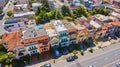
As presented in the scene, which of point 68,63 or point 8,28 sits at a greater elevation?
point 8,28

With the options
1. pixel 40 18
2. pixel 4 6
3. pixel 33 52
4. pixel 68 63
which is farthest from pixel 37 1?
pixel 68 63

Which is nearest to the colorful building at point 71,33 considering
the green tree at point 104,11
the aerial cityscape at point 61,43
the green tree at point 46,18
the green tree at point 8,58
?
the aerial cityscape at point 61,43

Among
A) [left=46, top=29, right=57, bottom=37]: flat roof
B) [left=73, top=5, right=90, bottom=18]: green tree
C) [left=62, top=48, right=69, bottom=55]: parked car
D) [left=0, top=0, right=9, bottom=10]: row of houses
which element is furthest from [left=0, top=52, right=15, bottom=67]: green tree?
[left=0, top=0, right=9, bottom=10]: row of houses

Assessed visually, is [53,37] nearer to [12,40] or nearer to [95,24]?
[12,40]

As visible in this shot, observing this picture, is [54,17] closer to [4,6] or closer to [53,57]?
[53,57]

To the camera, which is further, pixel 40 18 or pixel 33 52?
pixel 40 18

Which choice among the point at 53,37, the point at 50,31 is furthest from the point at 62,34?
the point at 50,31
